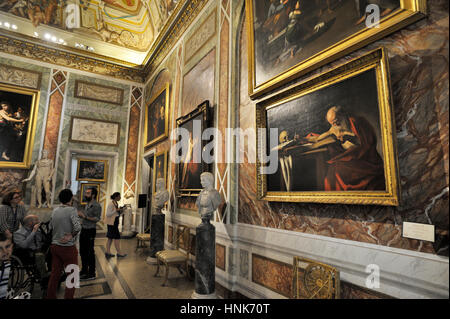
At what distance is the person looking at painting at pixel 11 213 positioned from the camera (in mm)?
3898

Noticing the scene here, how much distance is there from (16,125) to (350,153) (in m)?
9.83

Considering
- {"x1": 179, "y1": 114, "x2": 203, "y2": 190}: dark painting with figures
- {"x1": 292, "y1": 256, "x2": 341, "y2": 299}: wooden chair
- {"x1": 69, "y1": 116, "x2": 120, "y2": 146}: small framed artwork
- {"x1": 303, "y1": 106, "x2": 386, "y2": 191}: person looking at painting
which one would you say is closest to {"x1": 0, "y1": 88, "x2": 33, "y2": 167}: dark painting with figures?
{"x1": 69, "y1": 116, "x2": 120, "y2": 146}: small framed artwork

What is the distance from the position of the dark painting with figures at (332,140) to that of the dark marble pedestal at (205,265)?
1.28 meters

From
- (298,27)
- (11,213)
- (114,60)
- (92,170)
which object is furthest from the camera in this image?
(114,60)

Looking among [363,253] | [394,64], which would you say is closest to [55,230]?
[363,253]

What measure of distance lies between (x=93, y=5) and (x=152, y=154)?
5.77 metres

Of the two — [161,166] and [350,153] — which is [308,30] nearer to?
[350,153]

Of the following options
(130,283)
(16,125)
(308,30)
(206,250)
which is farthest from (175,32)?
(130,283)

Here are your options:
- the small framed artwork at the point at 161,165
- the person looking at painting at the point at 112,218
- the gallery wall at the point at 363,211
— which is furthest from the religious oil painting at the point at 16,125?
the gallery wall at the point at 363,211

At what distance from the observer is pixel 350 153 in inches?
97.3

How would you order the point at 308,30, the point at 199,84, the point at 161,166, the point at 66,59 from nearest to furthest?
the point at 308,30, the point at 199,84, the point at 161,166, the point at 66,59

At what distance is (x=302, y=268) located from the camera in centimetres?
288

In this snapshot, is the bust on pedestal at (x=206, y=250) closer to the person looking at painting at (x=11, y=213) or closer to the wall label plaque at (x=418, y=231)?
the wall label plaque at (x=418, y=231)

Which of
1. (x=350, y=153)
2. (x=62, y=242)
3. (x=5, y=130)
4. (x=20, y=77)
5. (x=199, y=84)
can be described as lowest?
(x=62, y=242)
